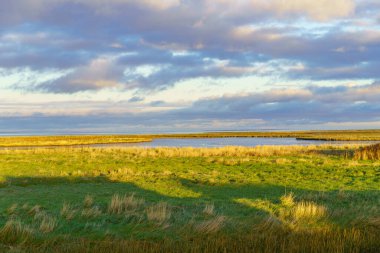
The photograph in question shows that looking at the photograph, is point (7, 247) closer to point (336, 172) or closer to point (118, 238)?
point (118, 238)

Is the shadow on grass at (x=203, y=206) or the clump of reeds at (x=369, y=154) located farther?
the clump of reeds at (x=369, y=154)

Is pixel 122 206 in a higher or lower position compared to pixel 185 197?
higher

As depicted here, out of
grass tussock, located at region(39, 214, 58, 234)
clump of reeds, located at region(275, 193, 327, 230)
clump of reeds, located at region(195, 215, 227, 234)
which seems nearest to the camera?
grass tussock, located at region(39, 214, 58, 234)

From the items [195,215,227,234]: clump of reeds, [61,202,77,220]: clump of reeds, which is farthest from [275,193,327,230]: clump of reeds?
[61,202,77,220]: clump of reeds

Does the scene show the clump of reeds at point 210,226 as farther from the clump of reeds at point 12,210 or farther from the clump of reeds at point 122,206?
the clump of reeds at point 12,210

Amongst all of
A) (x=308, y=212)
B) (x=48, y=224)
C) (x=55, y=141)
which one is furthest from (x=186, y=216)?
(x=55, y=141)

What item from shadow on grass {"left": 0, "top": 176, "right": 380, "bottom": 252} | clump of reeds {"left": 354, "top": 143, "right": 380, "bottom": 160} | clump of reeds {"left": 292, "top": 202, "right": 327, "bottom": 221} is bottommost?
shadow on grass {"left": 0, "top": 176, "right": 380, "bottom": 252}

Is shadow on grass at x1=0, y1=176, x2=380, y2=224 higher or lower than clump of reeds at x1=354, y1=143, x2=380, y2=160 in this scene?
lower

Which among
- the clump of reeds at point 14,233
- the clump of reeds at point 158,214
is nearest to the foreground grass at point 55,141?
the clump of reeds at point 158,214

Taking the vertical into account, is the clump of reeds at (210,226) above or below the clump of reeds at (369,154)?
below

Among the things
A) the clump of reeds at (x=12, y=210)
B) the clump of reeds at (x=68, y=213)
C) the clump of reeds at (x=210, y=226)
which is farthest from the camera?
the clump of reeds at (x=12, y=210)

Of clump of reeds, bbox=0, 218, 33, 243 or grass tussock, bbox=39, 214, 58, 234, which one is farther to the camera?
grass tussock, bbox=39, 214, 58, 234

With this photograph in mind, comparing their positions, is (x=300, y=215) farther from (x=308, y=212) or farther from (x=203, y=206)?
(x=203, y=206)

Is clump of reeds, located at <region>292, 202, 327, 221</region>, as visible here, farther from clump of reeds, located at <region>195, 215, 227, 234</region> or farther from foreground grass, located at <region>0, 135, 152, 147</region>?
foreground grass, located at <region>0, 135, 152, 147</region>
